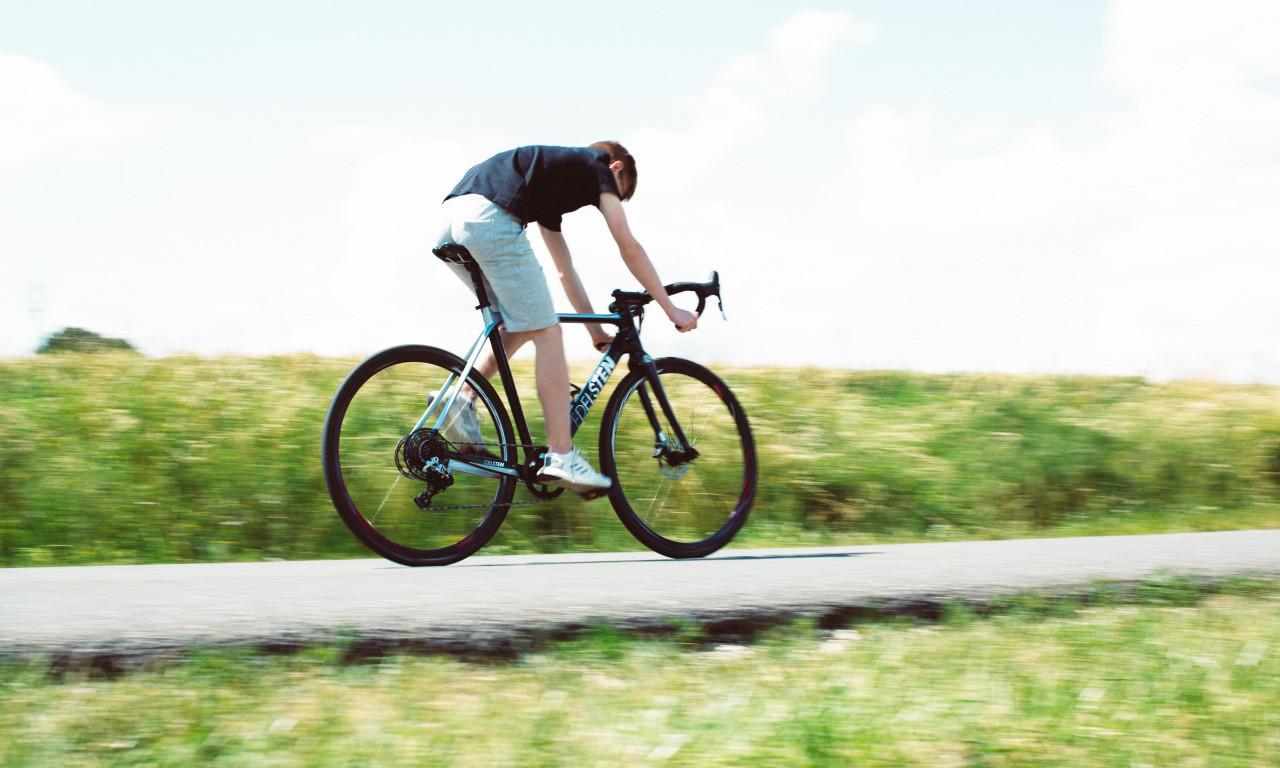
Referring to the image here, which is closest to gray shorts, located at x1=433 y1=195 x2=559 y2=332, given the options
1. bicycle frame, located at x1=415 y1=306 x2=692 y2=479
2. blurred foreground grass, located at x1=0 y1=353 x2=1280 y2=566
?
bicycle frame, located at x1=415 y1=306 x2=692 y2=479

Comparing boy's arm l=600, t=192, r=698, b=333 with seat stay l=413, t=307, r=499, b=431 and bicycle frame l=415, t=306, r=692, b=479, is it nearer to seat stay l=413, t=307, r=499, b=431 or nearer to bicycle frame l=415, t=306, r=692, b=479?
bicycle frame l=415, t=306, r=692, b=479

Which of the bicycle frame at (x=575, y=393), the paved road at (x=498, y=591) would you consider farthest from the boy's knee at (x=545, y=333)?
the paved road at (x=498, y=591)

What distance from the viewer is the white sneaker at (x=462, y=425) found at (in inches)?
153

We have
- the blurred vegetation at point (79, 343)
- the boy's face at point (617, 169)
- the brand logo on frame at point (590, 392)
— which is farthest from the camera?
the blurred vegetation at point (79, 343)

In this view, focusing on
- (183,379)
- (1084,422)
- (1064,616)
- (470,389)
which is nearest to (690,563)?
(470,389)

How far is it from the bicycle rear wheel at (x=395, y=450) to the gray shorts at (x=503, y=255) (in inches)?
11.9

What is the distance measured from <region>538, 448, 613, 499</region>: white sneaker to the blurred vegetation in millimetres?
3681

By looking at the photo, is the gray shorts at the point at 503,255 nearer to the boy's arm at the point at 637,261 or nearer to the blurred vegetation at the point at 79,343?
the boy's arm at the point at 637,261

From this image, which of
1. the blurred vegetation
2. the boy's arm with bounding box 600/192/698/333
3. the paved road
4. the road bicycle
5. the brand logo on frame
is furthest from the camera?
the blurred vegetation

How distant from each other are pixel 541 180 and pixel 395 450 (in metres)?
1.16

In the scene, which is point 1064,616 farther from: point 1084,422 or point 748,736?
point 1084,422

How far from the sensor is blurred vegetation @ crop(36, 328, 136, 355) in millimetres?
6336

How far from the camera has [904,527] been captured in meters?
6.58

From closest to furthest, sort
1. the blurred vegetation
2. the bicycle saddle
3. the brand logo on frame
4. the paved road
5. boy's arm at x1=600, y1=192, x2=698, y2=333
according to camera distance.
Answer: the paved road
the bicycle saddle
boy's arm at x1=600, y1=192, x2=698, y2=333
the brand logo on frame
the blurred vegetation
